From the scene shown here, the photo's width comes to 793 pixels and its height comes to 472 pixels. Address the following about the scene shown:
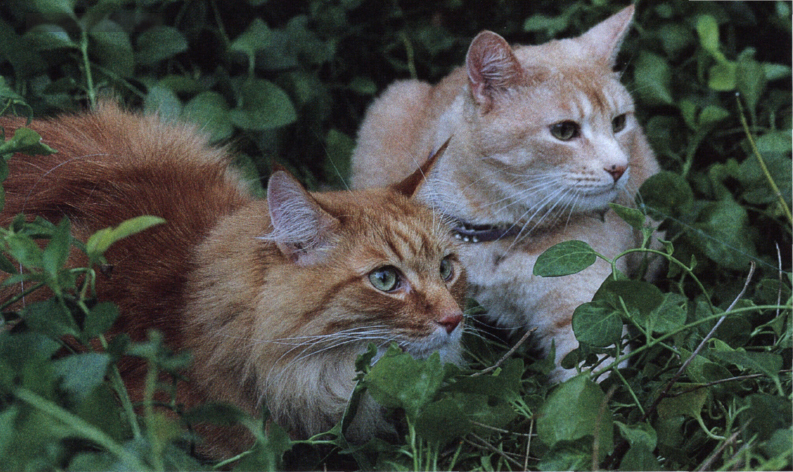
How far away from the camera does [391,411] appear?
147 centimetres

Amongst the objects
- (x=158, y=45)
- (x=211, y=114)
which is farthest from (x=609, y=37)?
(x=158, y=45)

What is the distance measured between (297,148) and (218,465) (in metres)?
1.71

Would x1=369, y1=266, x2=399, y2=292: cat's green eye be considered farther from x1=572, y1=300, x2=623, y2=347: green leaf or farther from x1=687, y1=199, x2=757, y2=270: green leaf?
x1=687, y1=199, x2=757, y2=270: green leaf

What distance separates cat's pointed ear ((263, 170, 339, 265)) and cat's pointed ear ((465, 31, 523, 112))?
A: 2.75 feet

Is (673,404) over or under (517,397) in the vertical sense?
under

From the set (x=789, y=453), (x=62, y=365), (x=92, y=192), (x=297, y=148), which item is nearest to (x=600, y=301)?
(x=789, y=453)

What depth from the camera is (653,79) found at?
274cm

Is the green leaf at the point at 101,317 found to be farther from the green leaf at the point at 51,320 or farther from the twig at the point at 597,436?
the twig at the point at 597,436

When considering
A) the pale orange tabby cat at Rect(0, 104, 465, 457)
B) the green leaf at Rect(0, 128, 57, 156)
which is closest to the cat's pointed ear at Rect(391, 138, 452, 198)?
the pale orange tabby cat at Rect(0, 104, 465, 457)

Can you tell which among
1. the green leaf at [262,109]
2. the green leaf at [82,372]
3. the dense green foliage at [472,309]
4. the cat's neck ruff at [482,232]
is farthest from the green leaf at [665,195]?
the green leaf at [82,372]

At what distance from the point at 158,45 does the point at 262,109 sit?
455 millimetres

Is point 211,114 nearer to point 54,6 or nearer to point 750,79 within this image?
point 54,6

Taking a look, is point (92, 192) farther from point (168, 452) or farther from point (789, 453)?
point (789, 453)

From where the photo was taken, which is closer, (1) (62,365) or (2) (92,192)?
(1) (62,365)
